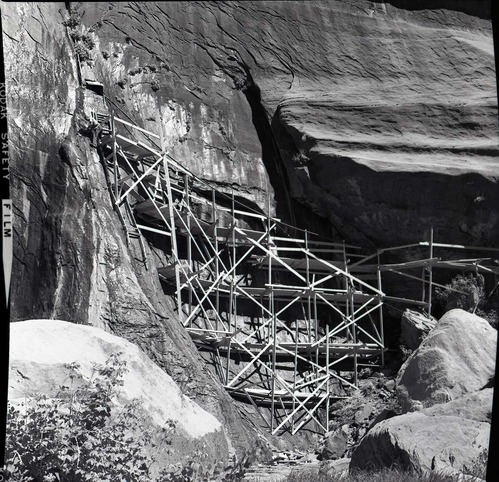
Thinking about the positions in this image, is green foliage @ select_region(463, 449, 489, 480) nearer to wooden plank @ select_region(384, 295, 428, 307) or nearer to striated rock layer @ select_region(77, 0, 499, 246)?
wooden plank @ select_region(384, 295, 428, 307)

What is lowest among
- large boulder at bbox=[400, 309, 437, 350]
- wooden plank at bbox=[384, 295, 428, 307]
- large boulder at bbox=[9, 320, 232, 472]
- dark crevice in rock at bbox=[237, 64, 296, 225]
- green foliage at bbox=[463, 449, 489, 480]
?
large boulder at bbox=[400, 309, 437, 350]

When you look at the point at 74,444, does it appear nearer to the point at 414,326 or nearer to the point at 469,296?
the point at 414,326

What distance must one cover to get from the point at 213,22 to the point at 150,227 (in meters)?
5.73

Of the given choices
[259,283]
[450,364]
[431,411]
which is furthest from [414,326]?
[431,411]

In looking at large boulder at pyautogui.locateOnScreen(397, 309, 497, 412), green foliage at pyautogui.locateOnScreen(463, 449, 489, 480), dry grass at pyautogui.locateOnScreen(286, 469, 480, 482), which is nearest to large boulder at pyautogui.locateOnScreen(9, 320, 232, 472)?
dry grass at pyautogui.locateOnScreen(286, 469, 480, 482)

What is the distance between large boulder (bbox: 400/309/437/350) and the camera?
17.4 metres

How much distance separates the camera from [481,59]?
783 inches

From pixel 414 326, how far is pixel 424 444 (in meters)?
8.81

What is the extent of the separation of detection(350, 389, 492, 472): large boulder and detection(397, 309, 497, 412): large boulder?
3.29 metres

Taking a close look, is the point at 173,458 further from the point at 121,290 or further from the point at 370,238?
the point at 370,238

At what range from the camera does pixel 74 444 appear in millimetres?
6355

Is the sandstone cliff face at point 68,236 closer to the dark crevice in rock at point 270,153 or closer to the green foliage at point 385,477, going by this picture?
the dark crevice in rock at point 270,153

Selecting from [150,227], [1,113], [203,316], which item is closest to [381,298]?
[203,316]

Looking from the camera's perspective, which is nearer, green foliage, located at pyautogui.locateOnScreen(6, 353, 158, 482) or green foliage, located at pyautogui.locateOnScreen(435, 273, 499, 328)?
green foliage, located at pyautogui.locateOnScreen(6, 353, 158, 482)
